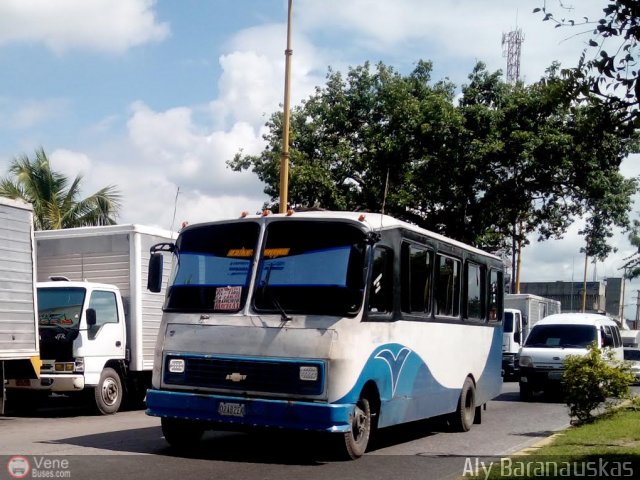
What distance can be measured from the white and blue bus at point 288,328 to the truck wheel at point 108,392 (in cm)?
507

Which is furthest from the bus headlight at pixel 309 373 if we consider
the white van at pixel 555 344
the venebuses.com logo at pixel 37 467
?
the white van at pixel 555 344

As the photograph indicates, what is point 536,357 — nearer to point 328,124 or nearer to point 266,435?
point 266,435

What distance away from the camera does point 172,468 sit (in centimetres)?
911

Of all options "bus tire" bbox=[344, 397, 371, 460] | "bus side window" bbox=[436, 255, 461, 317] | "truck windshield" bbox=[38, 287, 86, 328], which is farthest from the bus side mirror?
"bus tire" bbox=[344, 397, 371, 460]

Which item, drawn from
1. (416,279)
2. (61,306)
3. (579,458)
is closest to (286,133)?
(61,306)

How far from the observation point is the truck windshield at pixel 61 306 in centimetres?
1530

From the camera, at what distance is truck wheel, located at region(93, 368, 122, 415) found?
1544 cm

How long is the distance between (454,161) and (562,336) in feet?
28.3

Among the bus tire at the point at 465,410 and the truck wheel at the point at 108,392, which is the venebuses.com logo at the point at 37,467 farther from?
the bus tire at the point at 465,410

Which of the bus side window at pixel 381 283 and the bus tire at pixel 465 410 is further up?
the bus side window at pixel 381 283

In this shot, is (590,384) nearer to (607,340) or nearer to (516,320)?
(607,340)

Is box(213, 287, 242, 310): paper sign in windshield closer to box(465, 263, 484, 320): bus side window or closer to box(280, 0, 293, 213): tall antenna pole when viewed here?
box(465, 263, 484, 320): bus side window

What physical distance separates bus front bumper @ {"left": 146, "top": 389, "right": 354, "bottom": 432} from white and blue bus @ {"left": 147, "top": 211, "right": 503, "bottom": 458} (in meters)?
0.01

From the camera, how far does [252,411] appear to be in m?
9.55
